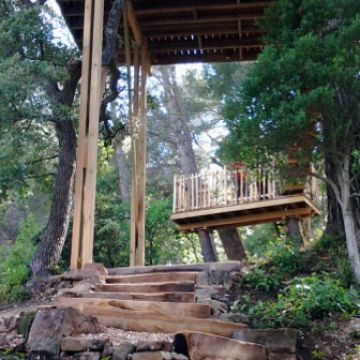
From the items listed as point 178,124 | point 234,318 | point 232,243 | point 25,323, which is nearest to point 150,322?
point 234,318

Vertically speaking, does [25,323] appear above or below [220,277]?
below

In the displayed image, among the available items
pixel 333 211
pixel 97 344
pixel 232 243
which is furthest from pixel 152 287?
pixel 232 243

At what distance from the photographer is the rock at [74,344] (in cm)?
441

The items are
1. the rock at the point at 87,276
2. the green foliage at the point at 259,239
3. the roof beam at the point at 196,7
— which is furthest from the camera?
the green foliage at the point at 259,239

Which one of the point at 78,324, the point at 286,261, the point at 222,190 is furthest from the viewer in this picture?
the point at 222,190

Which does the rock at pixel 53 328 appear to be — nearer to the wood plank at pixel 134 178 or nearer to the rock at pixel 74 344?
the rock at pixel 74 344

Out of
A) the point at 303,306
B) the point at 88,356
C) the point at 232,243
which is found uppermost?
the point at 232,243

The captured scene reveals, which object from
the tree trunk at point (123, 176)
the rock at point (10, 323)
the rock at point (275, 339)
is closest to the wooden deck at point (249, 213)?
the tree trunk at point (123, 176)

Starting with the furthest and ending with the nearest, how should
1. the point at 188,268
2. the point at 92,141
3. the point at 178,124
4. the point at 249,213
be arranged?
the point at 178,124
the point at 249,213
the point at 92,141
the point at 188,268

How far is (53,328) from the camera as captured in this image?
4535mm

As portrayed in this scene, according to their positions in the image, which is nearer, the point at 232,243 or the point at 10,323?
the point at 10,323

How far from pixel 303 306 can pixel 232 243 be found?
892 centimetres

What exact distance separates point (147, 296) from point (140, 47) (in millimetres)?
5970

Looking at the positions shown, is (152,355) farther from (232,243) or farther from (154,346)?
(232,243)
